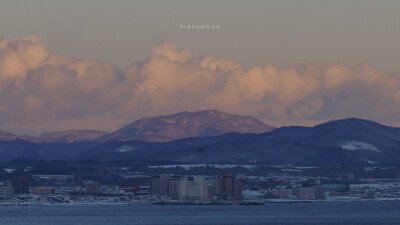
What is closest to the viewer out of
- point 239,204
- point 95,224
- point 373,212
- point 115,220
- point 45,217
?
point 95,224

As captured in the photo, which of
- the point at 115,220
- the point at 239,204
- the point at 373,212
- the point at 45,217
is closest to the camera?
the point at 115,220

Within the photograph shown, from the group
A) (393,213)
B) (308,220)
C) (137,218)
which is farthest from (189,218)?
(393,213)

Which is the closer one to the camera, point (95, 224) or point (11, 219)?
point (95, 224)

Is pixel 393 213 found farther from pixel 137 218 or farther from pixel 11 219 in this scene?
pixel 11 219

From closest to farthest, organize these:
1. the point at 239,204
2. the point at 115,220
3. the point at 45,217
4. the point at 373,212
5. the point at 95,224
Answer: the point at 95,224 < the point at 115,220 < the point at 45,217 < the point at 373,212 < the point at 239,204

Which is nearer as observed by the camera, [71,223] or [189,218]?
[71,223]

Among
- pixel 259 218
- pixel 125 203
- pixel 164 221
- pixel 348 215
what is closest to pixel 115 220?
pixel 164 221

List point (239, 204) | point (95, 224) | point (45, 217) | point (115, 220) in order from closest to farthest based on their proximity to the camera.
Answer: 1. point (95, 224)
2. point (115, 220)
3. point (45, 217)
4. point (239, 204)

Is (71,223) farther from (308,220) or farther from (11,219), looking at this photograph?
(308,220)
